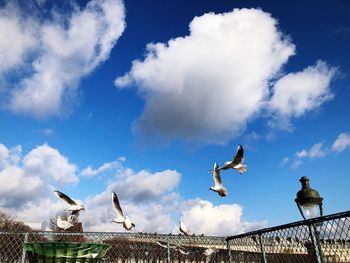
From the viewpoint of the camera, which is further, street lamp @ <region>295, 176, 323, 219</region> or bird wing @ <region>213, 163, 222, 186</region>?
bird wing @ <region>213, 163, 222, 186</region>

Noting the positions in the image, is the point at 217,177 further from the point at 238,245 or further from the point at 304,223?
the point at 304,223

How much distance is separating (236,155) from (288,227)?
376 cm

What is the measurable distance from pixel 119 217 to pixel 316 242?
6.51 meters

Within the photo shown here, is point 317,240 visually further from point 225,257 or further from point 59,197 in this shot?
point 59,197

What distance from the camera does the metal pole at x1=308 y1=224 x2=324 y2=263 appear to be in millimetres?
5070

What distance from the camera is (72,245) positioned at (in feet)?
15.9

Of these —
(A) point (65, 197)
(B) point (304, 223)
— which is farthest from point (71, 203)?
(B) point (304, 223)

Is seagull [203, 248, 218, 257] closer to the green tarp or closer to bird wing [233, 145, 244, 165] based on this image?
bird wing [233, 145, 244, 165]

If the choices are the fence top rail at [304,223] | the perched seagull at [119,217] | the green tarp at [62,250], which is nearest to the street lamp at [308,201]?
the fence top rail at [304,223]

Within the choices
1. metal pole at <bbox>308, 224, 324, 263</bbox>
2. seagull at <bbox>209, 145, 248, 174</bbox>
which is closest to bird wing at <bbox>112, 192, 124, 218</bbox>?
seagull at <bbox>209, 145, 248, 174</bbox>

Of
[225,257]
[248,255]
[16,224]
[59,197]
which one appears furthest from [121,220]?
[16,224]

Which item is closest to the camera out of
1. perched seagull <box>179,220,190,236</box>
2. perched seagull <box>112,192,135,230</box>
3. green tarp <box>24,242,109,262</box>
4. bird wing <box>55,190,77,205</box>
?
green tarp <box>24,242,109,262</box>

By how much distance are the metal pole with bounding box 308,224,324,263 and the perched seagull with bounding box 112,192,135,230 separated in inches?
251

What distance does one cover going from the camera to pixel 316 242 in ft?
17.0
